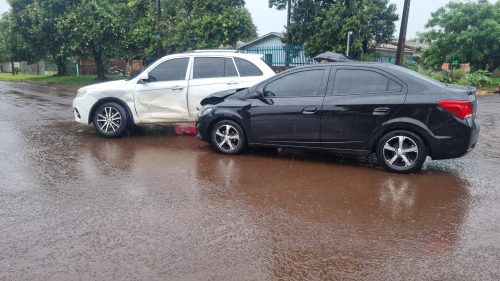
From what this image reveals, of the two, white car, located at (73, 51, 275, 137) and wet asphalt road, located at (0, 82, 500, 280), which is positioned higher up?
white car, located at (73, 51, 275, 137)

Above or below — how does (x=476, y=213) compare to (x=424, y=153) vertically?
below

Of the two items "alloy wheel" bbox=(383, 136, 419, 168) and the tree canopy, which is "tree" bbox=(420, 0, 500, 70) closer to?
the tree canopy

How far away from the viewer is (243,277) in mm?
3480

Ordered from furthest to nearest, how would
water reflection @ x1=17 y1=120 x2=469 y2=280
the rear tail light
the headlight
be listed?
the headlight
the rear tail light
water reflection @ x1=17 y1=120 x2=469 y2=280

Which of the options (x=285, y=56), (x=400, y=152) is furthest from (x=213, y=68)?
(x=285, y=56)

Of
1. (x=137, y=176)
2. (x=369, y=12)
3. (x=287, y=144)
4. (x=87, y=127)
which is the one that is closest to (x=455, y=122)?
(x=287, y=144)

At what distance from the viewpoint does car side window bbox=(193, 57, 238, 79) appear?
896 centimetres

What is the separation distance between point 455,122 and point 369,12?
49.4 ft

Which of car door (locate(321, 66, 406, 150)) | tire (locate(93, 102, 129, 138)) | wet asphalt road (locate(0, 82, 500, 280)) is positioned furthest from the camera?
tire (locate(93, 102, 129, 138))

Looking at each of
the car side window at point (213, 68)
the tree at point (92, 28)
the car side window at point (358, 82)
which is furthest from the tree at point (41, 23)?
the car side window at point (358, 82)

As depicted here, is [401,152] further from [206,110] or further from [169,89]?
[169,89]

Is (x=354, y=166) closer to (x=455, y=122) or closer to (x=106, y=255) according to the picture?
(x=455, y=122)

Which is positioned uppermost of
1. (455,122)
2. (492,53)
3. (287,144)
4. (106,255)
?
(492,53)

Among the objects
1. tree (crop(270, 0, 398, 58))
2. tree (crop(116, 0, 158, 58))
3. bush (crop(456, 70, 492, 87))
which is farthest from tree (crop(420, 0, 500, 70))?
tree (crop(116, 0, 158, 58))
